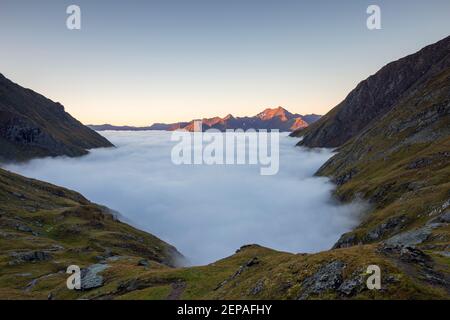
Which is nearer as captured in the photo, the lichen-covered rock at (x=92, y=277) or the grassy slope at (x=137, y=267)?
the grassy slope at (x=137, y=267)

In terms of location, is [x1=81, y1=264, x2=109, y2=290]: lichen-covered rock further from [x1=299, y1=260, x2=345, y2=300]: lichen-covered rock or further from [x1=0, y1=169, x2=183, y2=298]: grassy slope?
[x1=299, y1=260, x2=345, y2=300]: lichen-covered rock

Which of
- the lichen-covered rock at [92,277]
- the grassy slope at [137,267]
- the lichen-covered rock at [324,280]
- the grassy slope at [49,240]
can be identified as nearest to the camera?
the lichen-covered rock at [324,280]

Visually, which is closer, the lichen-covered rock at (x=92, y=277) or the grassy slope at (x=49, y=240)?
the lichen-covered rock at (x=92, y=277)

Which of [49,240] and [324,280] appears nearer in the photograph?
[324,280]

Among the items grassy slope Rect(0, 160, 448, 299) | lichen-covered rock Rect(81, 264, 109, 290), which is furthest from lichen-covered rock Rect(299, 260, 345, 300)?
lichen-covered rock Rect(81, 264, 109, 290)

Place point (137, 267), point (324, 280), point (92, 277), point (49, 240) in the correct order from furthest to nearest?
point (49, 240) < point (137, 267) < point (92, 277) < point (324, 280)

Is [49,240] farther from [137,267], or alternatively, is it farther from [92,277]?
Answer: [92,277]

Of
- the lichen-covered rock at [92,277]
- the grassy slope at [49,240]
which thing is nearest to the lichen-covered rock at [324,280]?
the lichen-covered rock at [92,277]

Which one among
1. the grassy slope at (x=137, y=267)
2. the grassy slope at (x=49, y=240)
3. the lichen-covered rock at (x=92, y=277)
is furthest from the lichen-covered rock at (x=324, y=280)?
the grassy slope at (x=49, y=240)

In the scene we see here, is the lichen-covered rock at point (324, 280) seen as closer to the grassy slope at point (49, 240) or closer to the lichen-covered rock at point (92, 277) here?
the lichen-covered rock at point (92, 277)

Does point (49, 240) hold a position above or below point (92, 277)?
below

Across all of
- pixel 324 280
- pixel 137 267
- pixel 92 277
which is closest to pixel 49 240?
pixel 137 267

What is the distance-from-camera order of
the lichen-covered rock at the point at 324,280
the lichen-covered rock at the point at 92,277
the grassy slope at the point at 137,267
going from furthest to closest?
the lichen-covered rock at the point at 92,277 < the grassy slope at the point at 137,267 < the lichen-covered rock at the point at 324,280

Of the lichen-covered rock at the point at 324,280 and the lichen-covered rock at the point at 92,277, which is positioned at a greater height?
the lichen-covered rock at the point at 324,280
